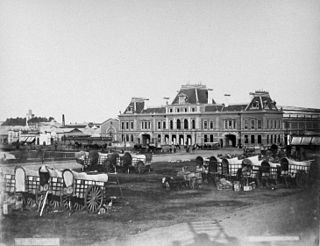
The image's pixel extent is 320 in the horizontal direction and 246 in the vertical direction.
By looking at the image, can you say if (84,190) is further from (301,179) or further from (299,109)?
(299,109)

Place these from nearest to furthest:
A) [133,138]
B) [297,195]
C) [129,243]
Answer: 1. [129,243]
2. [297,195]
3. [133,138]

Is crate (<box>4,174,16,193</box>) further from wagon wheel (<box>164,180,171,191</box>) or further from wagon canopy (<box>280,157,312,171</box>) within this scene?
wagon canopy (<box>280,157,312,171</box>)

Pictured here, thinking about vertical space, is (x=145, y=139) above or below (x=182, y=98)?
below

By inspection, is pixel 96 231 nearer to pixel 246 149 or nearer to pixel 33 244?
pixel 33 244

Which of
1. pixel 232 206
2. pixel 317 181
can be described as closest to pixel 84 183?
pixel 232 206

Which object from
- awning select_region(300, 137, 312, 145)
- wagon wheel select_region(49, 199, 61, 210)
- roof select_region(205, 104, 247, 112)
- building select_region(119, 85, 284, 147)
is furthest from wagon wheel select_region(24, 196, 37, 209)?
awning select_region(300, 137, 312, 145)

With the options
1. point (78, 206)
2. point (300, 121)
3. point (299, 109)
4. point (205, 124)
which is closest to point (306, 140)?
point (300, 121)
